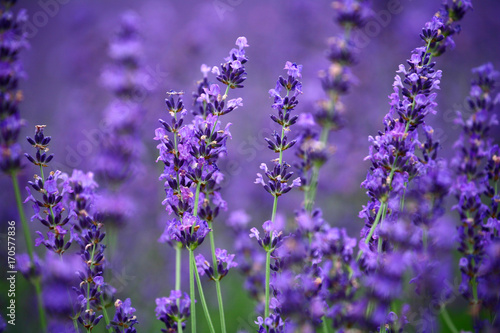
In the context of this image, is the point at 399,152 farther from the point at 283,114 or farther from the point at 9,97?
the point at 9,97

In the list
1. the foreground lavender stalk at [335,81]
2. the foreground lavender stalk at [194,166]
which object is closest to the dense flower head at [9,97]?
the foreground lavender stalk at [194,166]

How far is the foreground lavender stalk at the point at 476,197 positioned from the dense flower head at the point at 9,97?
1449 millimetres

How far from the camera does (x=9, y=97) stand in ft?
4.66

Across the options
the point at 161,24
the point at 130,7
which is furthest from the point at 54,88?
the point at 161,24

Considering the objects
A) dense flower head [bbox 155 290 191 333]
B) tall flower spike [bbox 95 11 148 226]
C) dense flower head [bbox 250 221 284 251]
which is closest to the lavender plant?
dense flower head [bbox 250 221 284 251]

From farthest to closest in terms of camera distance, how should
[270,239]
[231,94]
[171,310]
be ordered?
1. [231,94]
2. [270,239]
3. [171,310]

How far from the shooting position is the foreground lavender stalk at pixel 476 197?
4.58 ft

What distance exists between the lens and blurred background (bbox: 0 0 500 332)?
3318mm

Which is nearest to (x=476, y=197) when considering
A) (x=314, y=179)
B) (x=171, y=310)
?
(x=314, y=179)

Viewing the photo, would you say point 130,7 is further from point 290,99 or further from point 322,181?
point 290,99

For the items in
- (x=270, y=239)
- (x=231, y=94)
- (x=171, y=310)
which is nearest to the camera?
(x=171, y=310)

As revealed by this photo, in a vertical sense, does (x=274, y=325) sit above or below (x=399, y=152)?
below

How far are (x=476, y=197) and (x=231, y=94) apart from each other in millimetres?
3344

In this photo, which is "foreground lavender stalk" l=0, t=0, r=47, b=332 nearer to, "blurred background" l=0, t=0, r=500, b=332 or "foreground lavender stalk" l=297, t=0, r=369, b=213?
"foreground lavender stalk" l=297, t=0, r=369, b=213
